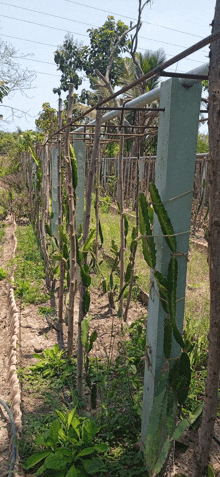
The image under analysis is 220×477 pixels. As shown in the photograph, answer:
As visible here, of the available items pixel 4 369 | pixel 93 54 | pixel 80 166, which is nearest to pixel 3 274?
pixel 80 166

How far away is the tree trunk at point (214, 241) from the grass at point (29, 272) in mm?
3369

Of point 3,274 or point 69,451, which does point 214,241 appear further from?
point 3,274

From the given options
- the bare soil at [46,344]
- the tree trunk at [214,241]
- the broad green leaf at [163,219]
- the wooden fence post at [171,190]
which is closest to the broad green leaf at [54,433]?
the bare soil at [46,344]

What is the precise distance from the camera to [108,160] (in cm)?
1482

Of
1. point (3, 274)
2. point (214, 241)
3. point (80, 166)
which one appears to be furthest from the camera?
point (3, 274)

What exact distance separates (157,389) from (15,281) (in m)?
3.59

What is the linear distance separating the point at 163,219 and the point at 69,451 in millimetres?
1343

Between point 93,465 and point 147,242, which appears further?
point 93,465

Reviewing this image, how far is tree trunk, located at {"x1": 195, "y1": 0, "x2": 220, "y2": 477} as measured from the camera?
1.26 meters

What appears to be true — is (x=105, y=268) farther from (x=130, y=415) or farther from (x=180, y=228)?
(x=180, y=228)

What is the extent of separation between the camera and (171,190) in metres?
1.87

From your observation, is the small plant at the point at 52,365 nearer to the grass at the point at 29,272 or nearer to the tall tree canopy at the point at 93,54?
the grass at the point at 29,272

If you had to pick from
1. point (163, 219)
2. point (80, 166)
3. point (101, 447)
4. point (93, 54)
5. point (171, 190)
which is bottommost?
point (101, 447)

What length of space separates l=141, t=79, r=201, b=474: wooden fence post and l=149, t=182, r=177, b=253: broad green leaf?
0.05 metres
